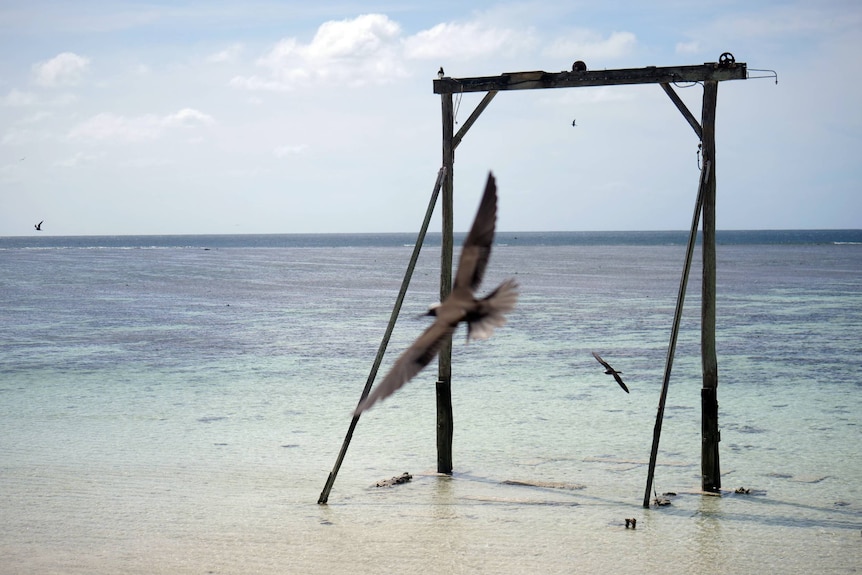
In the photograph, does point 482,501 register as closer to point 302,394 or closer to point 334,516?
point 334,516

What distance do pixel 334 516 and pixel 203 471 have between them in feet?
8.38

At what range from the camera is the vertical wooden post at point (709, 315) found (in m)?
9.23

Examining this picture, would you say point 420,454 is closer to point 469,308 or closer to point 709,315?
point 709,315

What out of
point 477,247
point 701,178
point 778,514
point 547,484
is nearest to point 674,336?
point 701,178

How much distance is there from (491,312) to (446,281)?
5.07m

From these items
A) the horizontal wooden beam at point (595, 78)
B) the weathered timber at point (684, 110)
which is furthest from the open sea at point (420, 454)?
the horizontal wooden beam at point (595, 78)

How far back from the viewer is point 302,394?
1606cm

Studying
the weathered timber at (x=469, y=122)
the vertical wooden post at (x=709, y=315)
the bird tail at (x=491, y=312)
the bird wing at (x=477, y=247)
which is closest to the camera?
the bird tail at (x=491, y=312)

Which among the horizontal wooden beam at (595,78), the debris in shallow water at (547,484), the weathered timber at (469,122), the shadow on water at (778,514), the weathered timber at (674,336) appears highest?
the horizontal wooden beam at (595,78)

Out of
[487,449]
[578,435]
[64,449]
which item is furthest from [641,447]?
[64,449]

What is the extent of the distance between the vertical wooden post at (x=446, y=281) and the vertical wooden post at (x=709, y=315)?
9.04ft

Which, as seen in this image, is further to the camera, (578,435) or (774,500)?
(578,435)

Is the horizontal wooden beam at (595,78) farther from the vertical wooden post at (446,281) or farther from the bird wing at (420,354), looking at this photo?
the bird wing at (420,354)

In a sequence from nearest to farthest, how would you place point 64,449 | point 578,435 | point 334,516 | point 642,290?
point 334,516, point 64,449, point 578,435, point 642,290
